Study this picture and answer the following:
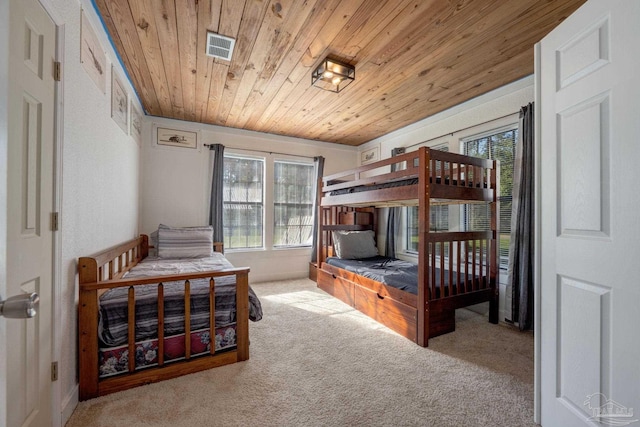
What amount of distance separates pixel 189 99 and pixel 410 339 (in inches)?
137

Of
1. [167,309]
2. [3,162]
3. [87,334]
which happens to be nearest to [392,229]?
[167,309]

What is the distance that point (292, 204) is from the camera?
459 centimetres

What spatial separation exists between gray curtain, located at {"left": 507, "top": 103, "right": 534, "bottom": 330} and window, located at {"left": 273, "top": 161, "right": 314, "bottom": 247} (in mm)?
2963

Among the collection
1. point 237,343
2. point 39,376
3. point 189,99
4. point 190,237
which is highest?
point 189,99

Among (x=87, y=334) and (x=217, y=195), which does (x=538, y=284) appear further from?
(x=217, y=195)

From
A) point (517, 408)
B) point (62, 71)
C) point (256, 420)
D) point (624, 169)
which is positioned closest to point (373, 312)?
point (517, 408)

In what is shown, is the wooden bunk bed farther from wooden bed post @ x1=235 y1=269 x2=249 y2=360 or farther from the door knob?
the door knob

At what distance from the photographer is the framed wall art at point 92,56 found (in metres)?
1.62

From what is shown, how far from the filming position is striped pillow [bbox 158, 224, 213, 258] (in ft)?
10.6

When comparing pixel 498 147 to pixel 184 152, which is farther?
pixel 184 152

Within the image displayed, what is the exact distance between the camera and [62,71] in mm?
1356

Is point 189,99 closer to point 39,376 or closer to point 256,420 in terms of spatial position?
point 39,376

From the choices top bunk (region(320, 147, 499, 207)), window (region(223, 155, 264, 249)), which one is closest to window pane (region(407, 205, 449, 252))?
top bunk (region(320, 147, 499, 207))

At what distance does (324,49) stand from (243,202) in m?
2.71
